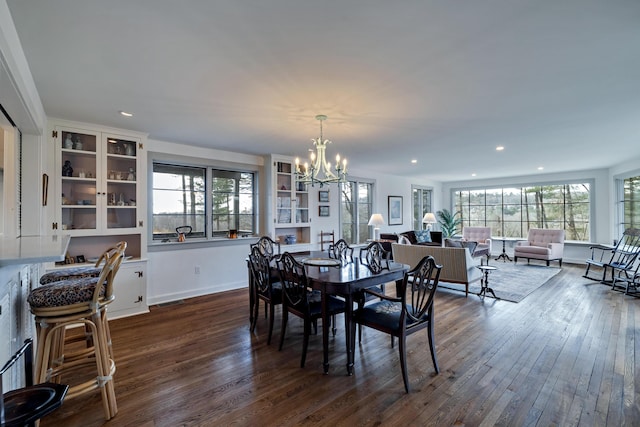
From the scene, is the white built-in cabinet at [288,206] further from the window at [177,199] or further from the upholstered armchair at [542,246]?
the upholstered armchair at [542,246]

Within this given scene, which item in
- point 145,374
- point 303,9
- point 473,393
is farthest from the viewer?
point 145,374

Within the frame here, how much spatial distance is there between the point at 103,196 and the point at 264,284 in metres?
2.51

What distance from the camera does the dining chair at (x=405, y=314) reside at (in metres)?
2.29

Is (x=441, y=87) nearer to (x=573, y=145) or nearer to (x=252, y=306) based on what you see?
(x=252, y=306)

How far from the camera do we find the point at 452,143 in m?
4.67

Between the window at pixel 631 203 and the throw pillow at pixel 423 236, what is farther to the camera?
the throw pillow at pixel 423 236

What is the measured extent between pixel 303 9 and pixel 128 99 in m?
2.21

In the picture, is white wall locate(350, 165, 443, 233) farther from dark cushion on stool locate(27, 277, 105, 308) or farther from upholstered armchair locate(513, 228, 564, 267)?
dark cushion on stool locate(27, 277, 105, 308)

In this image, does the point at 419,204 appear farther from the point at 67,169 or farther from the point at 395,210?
the point at 67,169

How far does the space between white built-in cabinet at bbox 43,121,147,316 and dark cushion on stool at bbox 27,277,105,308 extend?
2.06 metres

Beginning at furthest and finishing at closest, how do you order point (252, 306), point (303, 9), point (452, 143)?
point (452, 143), point (252, 306), point (303, 9)

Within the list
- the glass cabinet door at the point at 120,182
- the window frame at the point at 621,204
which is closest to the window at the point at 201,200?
the glass cabinet door at the point at 120,182

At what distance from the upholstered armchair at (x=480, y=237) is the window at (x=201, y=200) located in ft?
19.8

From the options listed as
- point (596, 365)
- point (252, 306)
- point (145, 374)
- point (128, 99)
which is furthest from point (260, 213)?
point (596, 365)
